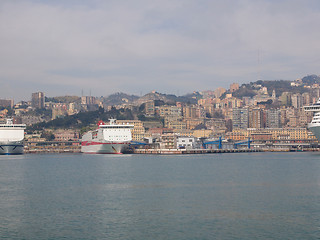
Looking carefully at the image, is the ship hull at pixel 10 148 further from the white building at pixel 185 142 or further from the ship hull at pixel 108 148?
the white building at pixel 185 142

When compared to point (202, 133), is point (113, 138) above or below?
below

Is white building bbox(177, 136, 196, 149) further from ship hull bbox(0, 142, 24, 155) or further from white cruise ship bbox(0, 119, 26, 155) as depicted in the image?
ship hull bbox(0, 142, 24, 155)

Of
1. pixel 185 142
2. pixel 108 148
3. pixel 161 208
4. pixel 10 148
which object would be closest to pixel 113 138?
pixel 108 148

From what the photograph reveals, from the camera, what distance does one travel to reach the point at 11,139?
11075cm

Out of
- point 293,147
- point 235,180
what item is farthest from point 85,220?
point 293,147

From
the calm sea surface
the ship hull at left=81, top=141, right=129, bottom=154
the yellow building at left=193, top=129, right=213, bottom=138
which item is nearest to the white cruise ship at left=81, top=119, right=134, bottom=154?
the ship hull at left=81, top=141, right=129, bottom=154

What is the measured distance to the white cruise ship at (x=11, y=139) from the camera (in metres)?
108

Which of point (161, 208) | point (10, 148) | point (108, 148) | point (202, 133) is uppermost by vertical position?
point (202, 133)

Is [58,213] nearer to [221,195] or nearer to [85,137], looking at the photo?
[221,195]

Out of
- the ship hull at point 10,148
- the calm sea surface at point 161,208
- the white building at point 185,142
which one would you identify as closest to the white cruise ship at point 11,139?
the ship hull at point 10,148

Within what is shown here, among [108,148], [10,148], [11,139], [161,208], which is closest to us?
[161,208]

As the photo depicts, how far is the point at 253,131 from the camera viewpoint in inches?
6870

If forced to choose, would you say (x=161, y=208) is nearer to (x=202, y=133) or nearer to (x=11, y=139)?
(x=11, y=139)

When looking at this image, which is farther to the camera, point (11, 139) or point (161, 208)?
point (11, 139)
